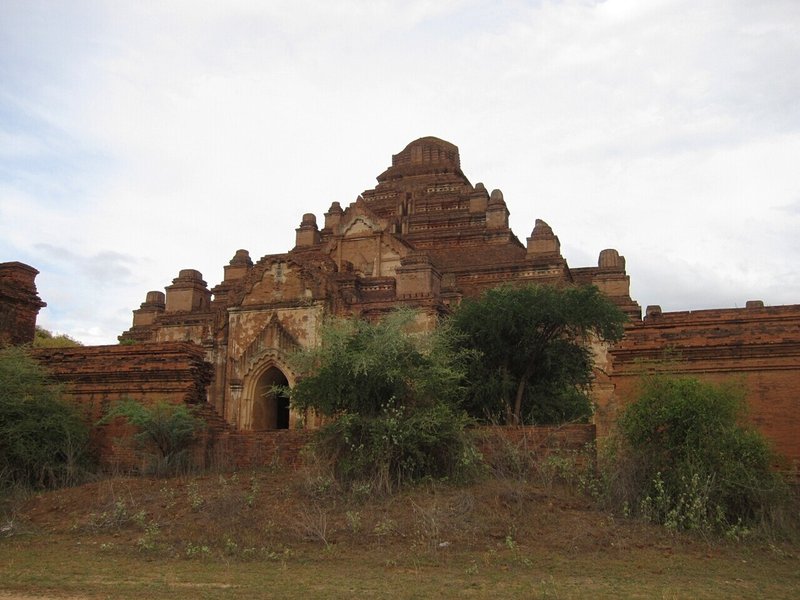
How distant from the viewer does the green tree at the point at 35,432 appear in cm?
1420

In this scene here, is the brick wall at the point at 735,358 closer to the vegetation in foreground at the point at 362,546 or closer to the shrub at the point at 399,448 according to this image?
the vegetation in foreground at the point at 362,546

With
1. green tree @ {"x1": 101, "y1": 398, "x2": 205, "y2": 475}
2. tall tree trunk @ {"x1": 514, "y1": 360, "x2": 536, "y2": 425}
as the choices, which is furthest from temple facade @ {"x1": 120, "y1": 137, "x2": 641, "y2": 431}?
tall tree trunk @ {"x1": 514, "y1": 360, "x2": 536, "y2": 425}

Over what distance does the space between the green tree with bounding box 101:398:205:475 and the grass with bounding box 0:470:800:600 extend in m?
1.66

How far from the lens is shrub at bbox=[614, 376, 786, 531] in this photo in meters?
10.7

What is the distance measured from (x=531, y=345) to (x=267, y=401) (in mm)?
8400

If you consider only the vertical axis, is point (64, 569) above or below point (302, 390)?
below

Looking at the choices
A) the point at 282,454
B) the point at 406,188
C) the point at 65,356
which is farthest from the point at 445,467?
the point at 406,188

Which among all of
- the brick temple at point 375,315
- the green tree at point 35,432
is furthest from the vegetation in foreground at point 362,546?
the brick temple at point 375,315

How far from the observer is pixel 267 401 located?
22641 millimetres

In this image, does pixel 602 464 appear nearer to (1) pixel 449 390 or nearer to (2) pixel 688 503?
(2) pixel 688 503

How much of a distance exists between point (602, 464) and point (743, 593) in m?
4.11

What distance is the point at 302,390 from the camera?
13961mm

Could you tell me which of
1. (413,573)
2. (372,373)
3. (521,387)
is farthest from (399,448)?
(521,387)

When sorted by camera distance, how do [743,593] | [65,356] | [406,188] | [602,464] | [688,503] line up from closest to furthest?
[743,593] < [688,503] < [602,464] < [65,356] < [406,188]
